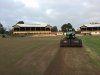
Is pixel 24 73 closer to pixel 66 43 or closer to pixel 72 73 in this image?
pixel 72 73

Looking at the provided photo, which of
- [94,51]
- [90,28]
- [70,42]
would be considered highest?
[90,28]

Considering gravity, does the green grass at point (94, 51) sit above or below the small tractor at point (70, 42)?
below

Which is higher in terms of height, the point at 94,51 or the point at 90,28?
the point at 90,28

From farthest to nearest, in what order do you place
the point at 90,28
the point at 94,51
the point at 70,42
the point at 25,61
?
1. the point at 90,28
2. the point at 70,42
3. the point at 94,51
4. the point at 25,61

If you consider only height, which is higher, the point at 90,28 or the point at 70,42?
the point at 90,28

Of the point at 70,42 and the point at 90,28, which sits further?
the point at 90,28

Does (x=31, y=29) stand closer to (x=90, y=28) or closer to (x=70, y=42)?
(x=90, y=28)

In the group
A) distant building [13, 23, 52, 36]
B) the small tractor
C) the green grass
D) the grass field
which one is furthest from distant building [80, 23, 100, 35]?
the grass field

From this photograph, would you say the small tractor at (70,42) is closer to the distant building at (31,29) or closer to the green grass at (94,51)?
the green grass at (94,51)

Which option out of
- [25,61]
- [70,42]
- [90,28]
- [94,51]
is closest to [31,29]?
[90,28]

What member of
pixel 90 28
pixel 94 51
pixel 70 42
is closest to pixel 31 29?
pixel 90 28

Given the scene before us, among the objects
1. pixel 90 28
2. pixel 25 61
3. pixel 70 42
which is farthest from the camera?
pixel 90 28

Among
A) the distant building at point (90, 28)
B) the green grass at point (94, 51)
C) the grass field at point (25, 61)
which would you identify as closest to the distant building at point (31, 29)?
the distant building at point (90, 28)

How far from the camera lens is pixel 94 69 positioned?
13688 mm
